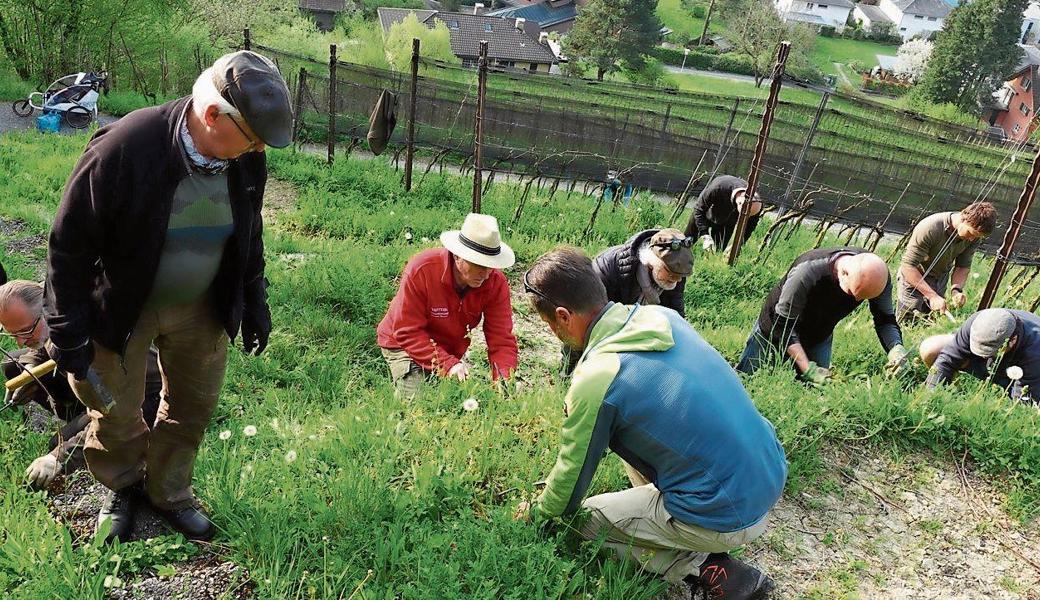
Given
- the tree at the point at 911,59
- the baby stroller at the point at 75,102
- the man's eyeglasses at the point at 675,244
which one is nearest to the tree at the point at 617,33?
the tree at the point at 911,59

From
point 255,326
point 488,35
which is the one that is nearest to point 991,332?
point 255,326

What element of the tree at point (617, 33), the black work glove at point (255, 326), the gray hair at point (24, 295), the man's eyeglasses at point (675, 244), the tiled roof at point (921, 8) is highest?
the tiled roof at point (921, 8)

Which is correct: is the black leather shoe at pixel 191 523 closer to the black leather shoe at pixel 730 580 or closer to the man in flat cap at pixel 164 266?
the man in flat cap at pixel 164 266

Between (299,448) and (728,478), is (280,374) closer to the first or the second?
(299,448)

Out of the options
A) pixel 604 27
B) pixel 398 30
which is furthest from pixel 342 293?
pixel 604 27

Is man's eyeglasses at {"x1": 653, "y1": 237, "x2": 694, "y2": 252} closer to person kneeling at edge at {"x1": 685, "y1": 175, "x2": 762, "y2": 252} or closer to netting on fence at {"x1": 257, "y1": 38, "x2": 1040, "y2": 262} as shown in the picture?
person kneeling at edge at {"x1": 685, "y1": 175, "x2": 762, "y2": 252}

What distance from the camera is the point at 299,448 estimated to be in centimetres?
298

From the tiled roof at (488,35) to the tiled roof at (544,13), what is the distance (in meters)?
12.5

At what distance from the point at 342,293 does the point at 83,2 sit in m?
15.5

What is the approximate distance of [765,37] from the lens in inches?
2302

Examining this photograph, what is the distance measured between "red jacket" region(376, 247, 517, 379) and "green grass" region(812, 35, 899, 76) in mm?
67641

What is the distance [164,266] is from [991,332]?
444cm

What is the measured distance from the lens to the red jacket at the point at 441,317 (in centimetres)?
395

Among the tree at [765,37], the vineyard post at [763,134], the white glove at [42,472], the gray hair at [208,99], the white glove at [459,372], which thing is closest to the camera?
the gray hair at [208,99]
